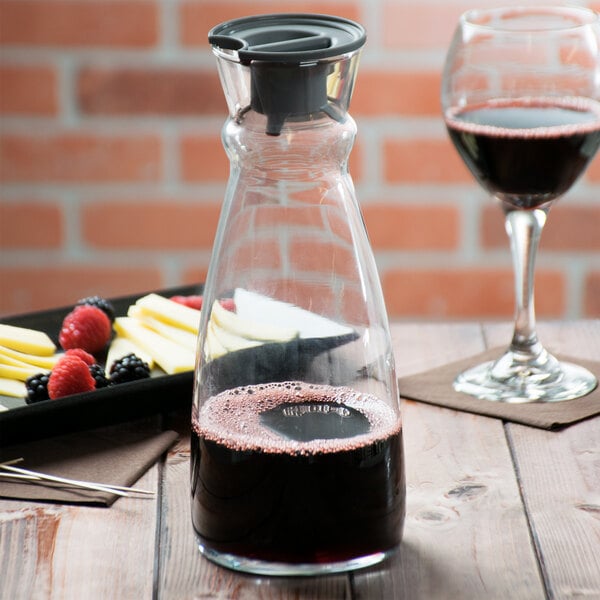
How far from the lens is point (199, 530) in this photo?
0.60 m

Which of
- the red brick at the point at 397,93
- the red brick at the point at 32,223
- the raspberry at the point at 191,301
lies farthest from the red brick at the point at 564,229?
the raspberry at the point at 191,301

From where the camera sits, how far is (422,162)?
1.57 m

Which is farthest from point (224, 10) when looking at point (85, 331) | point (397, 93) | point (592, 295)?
point (85, 331)

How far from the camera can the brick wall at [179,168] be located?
1.53 m

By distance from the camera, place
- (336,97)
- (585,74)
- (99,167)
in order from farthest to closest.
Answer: (99,167)
(585,74)
(336,97)

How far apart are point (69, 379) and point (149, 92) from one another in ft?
2.81

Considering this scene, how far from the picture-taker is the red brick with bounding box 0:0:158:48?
5.03 feet

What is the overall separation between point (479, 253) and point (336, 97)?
1.06 metres

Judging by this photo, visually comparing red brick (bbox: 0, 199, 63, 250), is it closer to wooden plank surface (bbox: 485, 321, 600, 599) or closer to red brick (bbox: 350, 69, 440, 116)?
red brick (bbox: 350, 69, 440, 116)

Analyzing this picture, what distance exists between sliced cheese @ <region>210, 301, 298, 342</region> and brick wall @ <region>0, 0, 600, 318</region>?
0.98m

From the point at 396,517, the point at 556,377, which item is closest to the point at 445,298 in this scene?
the point at 556,377

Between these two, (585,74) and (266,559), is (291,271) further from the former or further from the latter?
(585,74)

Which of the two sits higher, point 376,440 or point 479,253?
point 376,440

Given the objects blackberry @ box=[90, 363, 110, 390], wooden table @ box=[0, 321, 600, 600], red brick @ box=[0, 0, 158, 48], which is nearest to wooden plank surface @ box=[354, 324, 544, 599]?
wooden table @ box=[0, 321, 600, 600]
